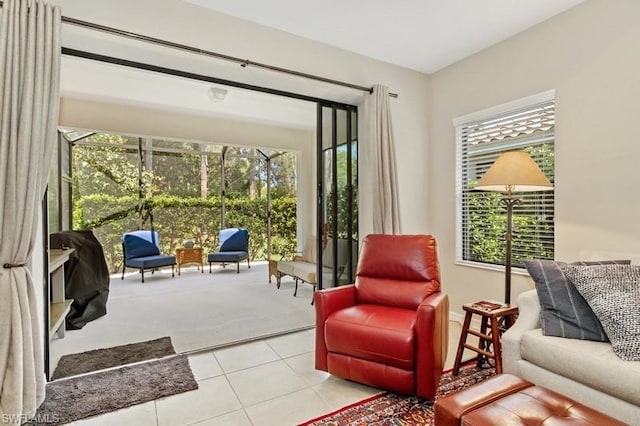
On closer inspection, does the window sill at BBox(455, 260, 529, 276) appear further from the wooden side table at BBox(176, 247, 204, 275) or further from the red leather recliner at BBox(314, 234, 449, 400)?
the wooden side table at BBox(176, 247, 204, 275)

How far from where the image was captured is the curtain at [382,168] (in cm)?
331

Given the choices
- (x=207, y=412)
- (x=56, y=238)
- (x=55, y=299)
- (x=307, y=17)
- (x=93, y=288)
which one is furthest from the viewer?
(x=93, y=288)

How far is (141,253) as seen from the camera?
577 centimetres

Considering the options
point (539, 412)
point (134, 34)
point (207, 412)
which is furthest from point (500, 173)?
point (134, 34)

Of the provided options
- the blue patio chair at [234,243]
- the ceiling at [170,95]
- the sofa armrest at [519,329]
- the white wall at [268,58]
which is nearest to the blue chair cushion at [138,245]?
the blue patio chair at [234,243]

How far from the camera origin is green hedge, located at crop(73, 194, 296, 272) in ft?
19.8

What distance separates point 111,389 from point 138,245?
13.0 ft

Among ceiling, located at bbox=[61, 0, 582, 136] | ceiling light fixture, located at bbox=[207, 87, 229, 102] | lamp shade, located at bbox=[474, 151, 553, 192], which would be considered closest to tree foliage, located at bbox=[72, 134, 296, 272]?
ceiling, located at bbox=[61, 0, 582, 136]

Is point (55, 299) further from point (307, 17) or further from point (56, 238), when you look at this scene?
point (307, 17)

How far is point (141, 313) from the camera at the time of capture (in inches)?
155

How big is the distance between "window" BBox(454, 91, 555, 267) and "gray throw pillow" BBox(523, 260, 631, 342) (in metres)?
0.90

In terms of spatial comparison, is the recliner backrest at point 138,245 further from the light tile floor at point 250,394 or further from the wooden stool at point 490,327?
the wooden stool at point 490,327

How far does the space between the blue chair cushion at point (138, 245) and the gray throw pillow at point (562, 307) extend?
18.6ft

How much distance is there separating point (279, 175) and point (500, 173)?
558cm
